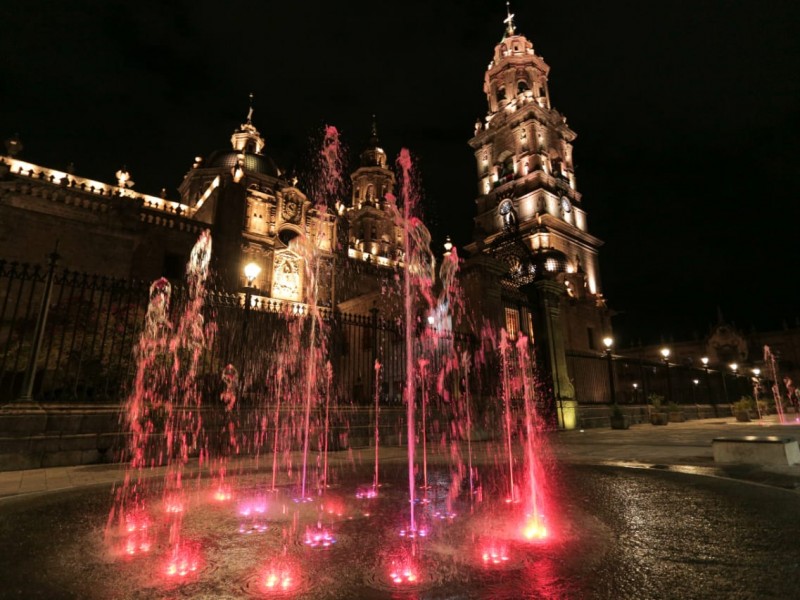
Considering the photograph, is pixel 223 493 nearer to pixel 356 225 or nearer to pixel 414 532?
pixel 414 532

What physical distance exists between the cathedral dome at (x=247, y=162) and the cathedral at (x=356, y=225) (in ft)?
0.49

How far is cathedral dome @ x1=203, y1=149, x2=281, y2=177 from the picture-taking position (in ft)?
146

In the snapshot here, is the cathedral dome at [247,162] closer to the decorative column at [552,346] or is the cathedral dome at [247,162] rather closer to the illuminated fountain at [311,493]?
the illuminated fountain at [311,493]

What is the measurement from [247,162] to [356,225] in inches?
633

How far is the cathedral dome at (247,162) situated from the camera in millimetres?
44562

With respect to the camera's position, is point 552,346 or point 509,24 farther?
point 509,24

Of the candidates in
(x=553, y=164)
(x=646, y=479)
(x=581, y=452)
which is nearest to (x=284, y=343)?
(x=581, y=452)

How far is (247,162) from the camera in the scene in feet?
145

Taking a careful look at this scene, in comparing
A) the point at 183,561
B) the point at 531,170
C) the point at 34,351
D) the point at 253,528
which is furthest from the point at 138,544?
the point at 531,170

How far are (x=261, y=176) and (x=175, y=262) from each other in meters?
15.4

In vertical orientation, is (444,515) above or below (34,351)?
below

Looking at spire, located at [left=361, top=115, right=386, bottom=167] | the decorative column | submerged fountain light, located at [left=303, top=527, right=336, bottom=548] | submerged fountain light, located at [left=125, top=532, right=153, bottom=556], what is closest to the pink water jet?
submerged fountain light, located at [left=125, top=532, right=153, bottom=556]

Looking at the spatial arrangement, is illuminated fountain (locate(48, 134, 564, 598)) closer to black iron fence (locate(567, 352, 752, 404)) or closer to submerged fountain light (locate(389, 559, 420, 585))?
submerged fountain light (locate(389, 559, 420, 585))

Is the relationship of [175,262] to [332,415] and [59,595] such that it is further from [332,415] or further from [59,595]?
[59,595]
